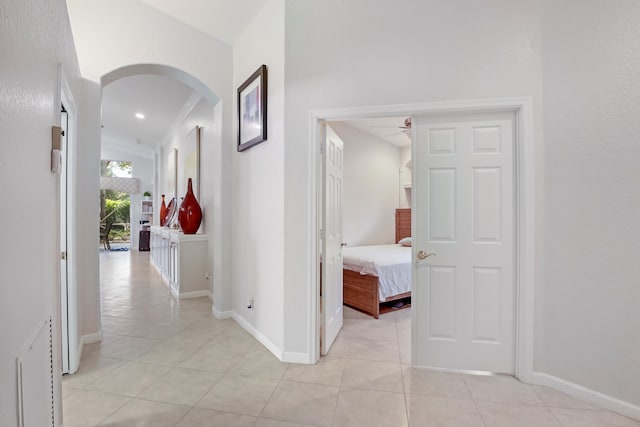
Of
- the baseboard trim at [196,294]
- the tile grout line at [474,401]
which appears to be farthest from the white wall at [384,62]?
the baseboard trim at [196,294]

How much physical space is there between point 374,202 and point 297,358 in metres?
3.83

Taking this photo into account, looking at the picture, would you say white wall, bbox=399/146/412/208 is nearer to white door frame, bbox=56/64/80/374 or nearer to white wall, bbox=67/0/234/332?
white wall, bbox=67/0/234/332

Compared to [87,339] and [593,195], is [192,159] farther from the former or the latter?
[593,195]

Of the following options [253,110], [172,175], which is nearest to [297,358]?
[253,110]

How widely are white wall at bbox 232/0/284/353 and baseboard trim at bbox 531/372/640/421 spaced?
1917 mm

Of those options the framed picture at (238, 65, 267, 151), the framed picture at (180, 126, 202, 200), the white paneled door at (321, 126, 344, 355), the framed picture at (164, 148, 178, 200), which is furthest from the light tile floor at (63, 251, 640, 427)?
the framed picture at (164, 148, 178, 200)

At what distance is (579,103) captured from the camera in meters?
2.08

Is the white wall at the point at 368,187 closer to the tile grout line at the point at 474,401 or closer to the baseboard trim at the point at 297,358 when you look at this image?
the baseboard trim at the point at 297,358

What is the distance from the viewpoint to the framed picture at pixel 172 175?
6.28 meters

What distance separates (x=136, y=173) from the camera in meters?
10.7

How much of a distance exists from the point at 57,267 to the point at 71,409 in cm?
93

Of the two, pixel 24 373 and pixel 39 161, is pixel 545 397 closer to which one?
pixel 24 373

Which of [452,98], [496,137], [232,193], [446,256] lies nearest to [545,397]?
[446,256]

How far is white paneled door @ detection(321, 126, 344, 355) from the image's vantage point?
104 inches
